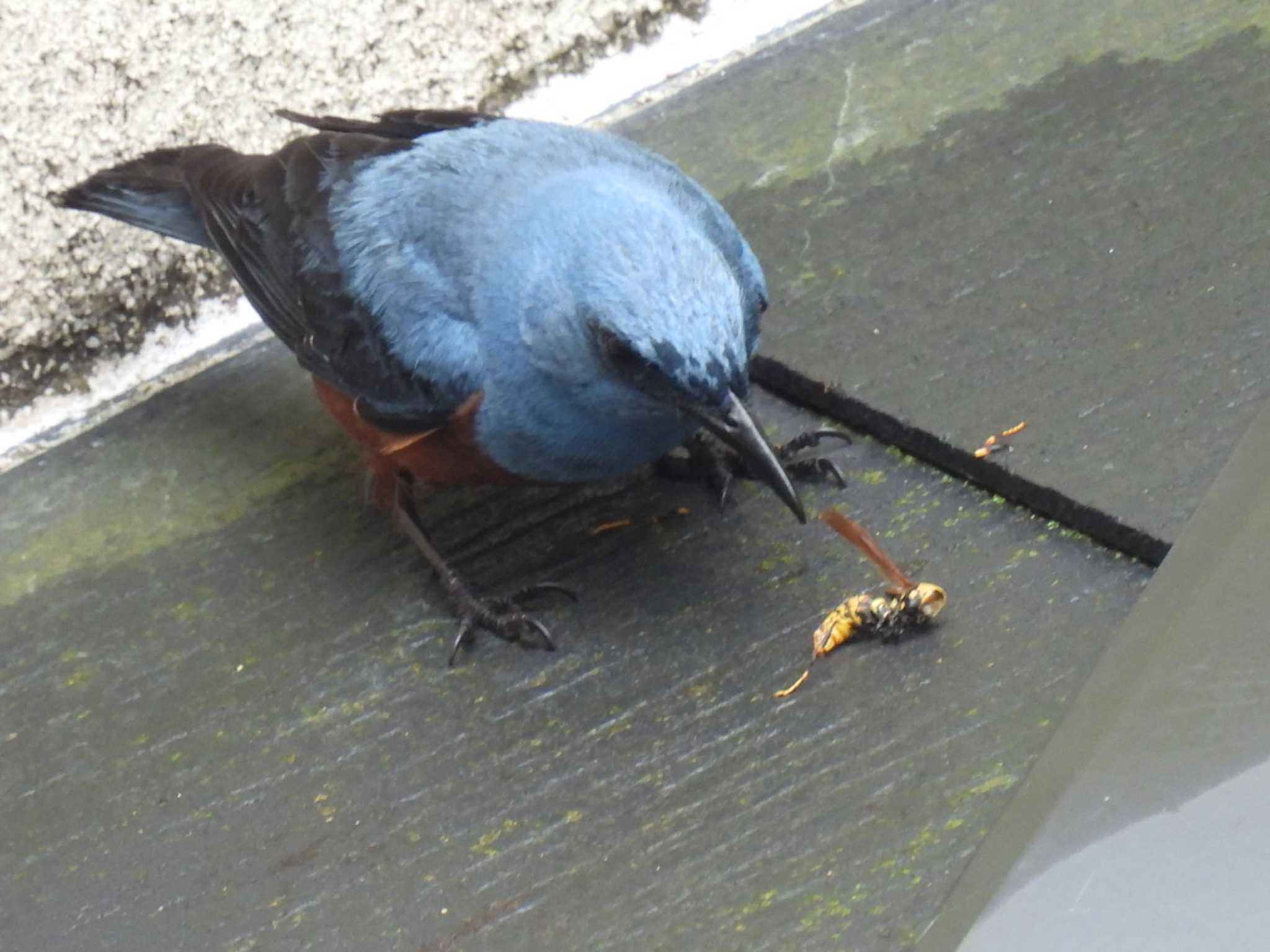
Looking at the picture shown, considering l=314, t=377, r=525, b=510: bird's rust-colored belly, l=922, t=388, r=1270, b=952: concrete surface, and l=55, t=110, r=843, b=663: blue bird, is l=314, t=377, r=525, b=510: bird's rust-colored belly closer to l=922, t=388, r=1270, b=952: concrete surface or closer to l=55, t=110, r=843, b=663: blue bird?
l=55, t=110, r=843, b=663: blue bird

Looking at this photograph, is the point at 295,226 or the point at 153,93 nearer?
the point at 295,226

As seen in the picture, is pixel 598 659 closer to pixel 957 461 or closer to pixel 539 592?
pixel 539 592

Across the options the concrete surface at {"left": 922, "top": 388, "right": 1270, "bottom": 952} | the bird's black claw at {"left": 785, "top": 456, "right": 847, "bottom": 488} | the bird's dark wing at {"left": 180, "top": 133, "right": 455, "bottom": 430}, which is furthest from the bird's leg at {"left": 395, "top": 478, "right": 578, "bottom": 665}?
the concrete surface at {"left": 922, "top": 388, "right": 1270, "bottom": 952}

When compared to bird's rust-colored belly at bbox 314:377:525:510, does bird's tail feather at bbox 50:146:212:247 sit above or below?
above

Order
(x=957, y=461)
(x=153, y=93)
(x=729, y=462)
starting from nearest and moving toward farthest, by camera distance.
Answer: (x=957, y=461)
(x=729, y=462)
(x=153, y=93)

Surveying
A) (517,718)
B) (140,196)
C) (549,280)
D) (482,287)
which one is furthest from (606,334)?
(140,196)

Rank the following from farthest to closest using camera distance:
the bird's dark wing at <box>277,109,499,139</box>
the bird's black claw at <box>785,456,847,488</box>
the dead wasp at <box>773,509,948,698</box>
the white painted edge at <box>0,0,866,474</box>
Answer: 1. the white painted edge at <box>0,0,866,474</box>
2. the bird's dark wing at <box>277,109,499,139</box>
3. the bird's black claw at <box>785,456,847,488</box>
4. the dead wasp at <box>773,509,948,698</box>

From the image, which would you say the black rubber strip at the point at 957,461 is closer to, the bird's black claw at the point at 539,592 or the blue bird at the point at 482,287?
the blue bird at the point at 482,287

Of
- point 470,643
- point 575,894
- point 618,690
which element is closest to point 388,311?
point 470,643
